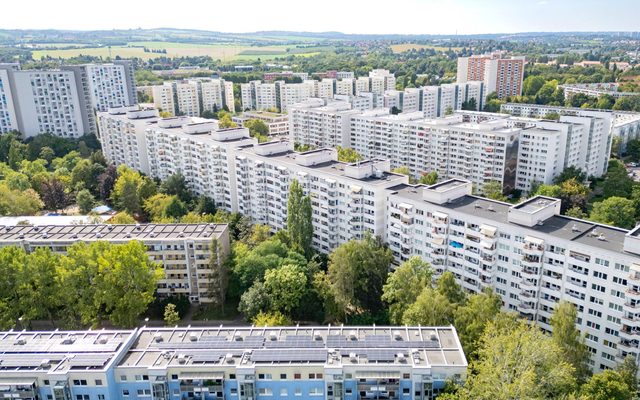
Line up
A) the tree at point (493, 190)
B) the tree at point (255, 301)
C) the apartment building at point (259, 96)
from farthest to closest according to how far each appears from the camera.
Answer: the apartment building at point (259, 96) < the tree at point (493, 190) < the tree at point (255, 301)

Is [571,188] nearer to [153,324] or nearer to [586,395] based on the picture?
[586,395]

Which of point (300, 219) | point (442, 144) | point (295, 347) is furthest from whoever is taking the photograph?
point (442, 144)

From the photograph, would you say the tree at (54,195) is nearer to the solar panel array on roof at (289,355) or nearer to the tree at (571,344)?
the solar panel array on roof at (289,355)

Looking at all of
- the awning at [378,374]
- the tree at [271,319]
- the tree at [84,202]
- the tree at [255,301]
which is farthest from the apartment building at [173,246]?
the awning at [378,374]

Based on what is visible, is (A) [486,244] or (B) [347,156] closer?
(A) [486,244]

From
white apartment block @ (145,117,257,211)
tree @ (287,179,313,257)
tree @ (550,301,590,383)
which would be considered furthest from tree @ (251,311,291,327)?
white apartment block @ (145,117,257,211)

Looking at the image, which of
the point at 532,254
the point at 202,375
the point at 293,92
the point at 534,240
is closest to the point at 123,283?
the point at 202,375

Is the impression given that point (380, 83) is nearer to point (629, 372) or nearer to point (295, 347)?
point (629, 372)

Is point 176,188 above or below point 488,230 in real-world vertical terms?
below
